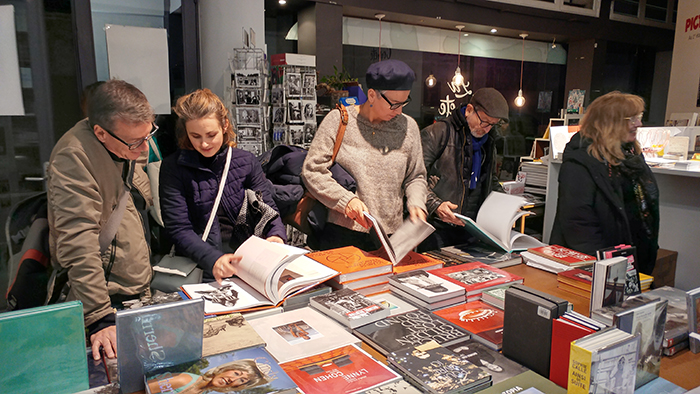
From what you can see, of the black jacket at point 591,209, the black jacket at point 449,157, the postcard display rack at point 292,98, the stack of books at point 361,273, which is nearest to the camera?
the stack of books at point 361,273

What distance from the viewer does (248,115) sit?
3.98 meters

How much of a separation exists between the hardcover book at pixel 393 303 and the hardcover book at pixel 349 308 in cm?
5

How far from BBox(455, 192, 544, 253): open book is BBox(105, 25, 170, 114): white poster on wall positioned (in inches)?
124

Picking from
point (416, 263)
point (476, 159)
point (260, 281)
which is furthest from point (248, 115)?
point (260, 281)

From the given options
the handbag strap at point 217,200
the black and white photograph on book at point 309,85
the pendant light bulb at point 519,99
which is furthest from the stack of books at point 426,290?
the pendant light bulb at point 519,99

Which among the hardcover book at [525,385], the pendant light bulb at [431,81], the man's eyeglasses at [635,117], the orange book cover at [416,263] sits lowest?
the hardcover book at [525,385]

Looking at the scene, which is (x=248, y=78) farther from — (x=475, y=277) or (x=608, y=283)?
(x=608, y=283)

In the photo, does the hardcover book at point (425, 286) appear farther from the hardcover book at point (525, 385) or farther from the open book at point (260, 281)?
the hardcover book at point (525, 385)

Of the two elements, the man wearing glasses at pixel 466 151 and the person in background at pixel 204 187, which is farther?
the man wearing glasses at pixel 466 151

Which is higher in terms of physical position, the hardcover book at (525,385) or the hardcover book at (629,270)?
the hardcover book at (629,270)

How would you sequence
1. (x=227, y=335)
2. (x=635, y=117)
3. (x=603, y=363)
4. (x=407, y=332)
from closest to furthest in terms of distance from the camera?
(x=603, y=363)
(x=227, y=335)
(x=407, y=332)
(x=635, y=117)

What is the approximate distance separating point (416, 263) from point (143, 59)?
11.0ft

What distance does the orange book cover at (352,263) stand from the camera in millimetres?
1522

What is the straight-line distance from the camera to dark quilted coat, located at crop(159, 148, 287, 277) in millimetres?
1839
